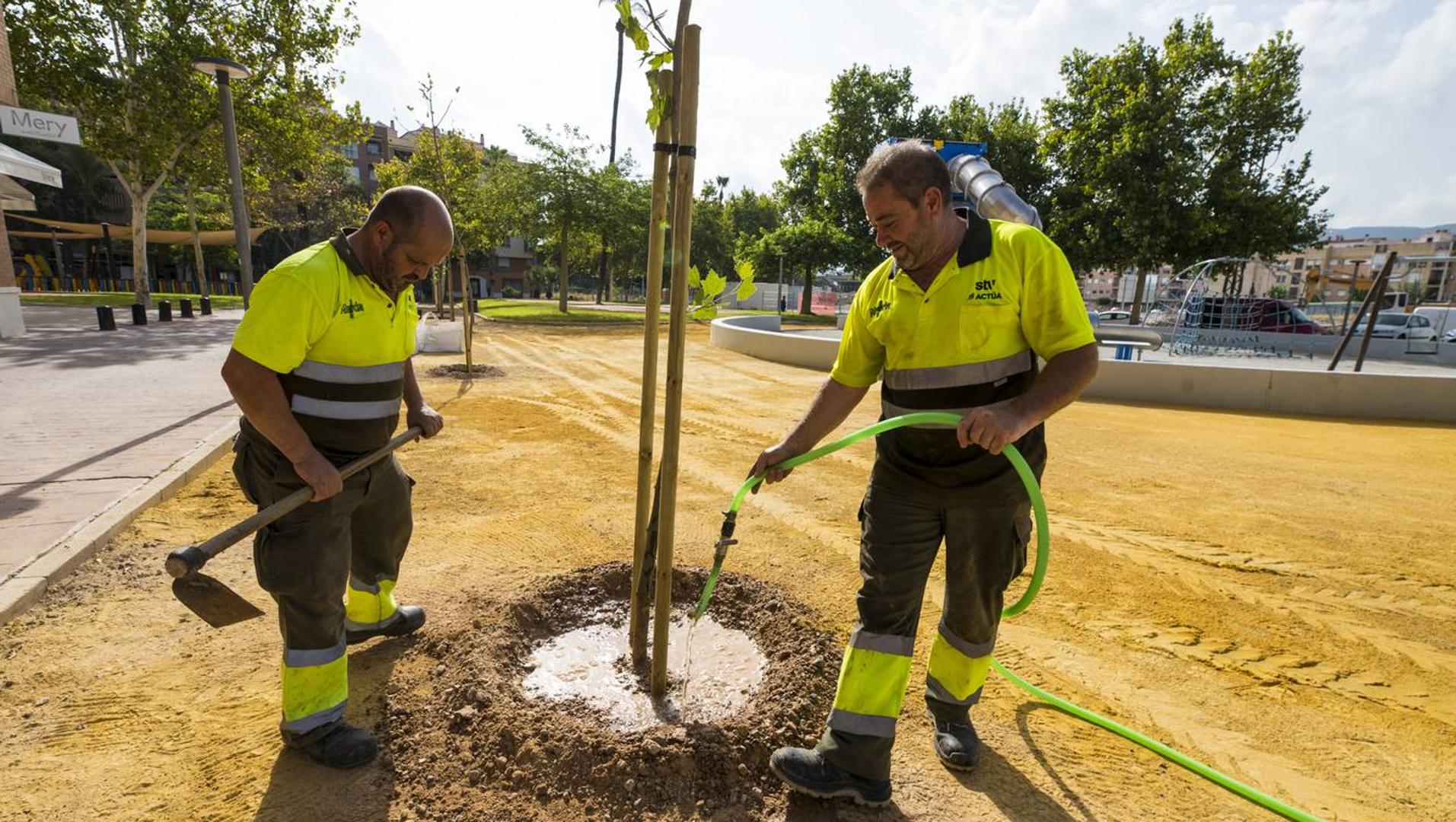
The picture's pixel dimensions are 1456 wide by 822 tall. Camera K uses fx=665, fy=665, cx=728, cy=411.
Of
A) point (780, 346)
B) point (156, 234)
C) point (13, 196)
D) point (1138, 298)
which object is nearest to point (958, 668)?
point (780, 346)

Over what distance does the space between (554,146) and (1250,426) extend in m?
23.7

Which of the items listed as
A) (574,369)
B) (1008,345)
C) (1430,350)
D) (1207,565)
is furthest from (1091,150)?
(1008,345)

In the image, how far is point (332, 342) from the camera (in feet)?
7.29

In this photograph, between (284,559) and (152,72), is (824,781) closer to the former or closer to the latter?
(284,559)

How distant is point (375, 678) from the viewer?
2.77m

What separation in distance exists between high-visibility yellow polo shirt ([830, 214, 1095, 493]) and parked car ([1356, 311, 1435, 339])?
20.6 metres

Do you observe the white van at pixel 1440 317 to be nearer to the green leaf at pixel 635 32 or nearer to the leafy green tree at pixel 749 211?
the green leaf at pixel 635 32

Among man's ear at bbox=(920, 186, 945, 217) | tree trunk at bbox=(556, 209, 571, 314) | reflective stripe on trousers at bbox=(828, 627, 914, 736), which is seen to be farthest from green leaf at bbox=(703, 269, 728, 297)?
tree trunk at bbox=(556, 209, 571, 314)

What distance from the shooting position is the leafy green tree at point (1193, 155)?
2291 cm

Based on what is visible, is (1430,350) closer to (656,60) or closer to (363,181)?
(656,60)

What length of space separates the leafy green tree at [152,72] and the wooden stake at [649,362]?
846 inches

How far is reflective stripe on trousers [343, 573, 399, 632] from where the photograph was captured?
2.92 m

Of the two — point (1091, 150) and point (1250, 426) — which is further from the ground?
point (1091, 150)

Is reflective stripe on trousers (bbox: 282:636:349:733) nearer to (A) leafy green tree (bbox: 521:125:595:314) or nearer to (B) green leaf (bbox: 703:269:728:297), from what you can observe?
(B) green leaf (bbox: 703:269:728:297)
